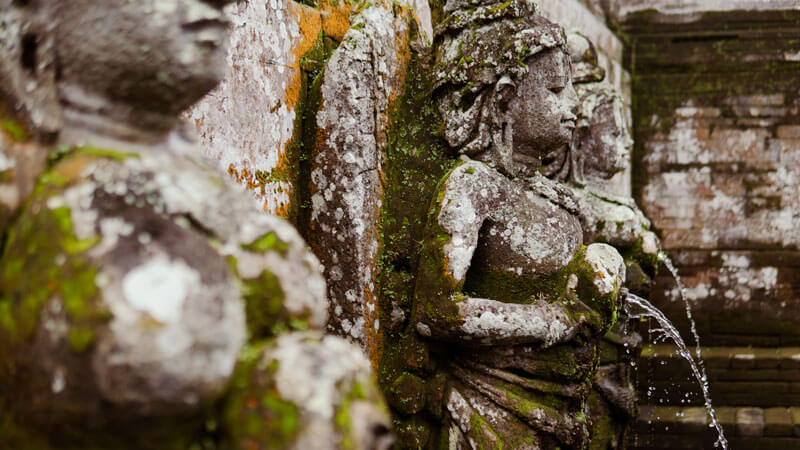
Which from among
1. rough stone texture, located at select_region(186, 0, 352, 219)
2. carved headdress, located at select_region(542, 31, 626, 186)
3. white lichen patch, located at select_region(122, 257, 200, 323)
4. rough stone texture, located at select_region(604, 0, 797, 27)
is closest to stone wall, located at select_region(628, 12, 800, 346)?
rough stone texture, located at select_region(604, 0, 797, 27)

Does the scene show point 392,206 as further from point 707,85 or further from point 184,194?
point 707,85

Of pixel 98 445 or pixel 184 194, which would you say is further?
pixel 184 194

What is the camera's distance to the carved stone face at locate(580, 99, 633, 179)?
15.9ft

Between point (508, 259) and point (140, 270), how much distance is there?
188 centimetres

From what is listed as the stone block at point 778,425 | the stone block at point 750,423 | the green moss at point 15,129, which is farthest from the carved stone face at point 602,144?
the stone block at point 778,425

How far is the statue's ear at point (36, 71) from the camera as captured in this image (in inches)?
48.4

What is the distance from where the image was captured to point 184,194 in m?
1.19

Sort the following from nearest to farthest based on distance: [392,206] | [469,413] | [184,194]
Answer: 1. [184,194]
2. [469,413]
3. [392,206]

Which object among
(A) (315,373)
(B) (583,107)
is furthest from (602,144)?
(A) (315,373)

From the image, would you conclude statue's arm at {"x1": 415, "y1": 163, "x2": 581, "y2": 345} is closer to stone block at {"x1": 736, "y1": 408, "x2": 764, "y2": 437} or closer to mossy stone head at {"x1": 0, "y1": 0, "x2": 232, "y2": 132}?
mossy stone head at {"x1": 0, "y1": 0, "x2": 232, "y2": 132}

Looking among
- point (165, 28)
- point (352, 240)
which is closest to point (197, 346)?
point (165, 28)

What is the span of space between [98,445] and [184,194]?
424 mm

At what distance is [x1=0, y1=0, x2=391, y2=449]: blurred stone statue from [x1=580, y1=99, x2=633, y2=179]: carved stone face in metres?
3.86

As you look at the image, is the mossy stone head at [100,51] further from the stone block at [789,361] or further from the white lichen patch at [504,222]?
the stone block at [789,361]
